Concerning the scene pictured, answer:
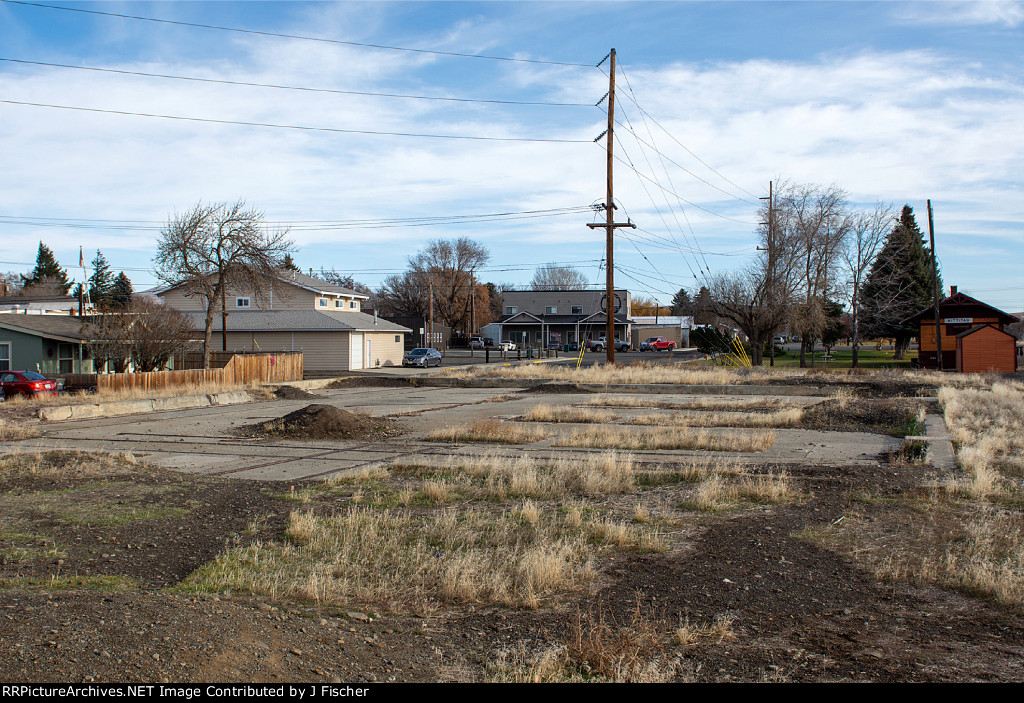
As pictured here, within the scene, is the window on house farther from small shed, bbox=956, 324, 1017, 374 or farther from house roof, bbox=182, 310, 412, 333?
small shed, bbox=956, 324, 1017, 374

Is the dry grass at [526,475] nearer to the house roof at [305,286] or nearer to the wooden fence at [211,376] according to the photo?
the wooden fence at [211,376]

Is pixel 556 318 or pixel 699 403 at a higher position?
pixel 556 318

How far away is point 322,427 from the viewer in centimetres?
1811

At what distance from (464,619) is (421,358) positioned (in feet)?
165

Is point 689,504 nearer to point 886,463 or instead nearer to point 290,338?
point 886,463

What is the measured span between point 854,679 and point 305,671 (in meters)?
3.33

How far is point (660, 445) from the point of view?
51.6 ft

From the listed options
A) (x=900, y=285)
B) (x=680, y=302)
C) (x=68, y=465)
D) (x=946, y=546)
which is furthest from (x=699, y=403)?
(x=680, y=302)

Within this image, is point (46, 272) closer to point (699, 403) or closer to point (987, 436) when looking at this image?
point (699, 403)

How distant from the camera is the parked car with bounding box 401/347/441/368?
182 feet

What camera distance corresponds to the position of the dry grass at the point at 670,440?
15454mm

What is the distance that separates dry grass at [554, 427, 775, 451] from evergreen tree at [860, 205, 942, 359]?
3839 centimetres

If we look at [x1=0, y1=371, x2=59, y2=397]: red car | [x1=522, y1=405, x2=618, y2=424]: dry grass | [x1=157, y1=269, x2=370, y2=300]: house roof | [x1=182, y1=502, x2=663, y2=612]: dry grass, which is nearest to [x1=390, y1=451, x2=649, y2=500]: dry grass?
[x1=182, y1=502, x2=663, y2=612]: dry grass

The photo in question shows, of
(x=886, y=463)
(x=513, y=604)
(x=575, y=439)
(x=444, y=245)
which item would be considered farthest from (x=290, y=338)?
(x=444, y=245)
